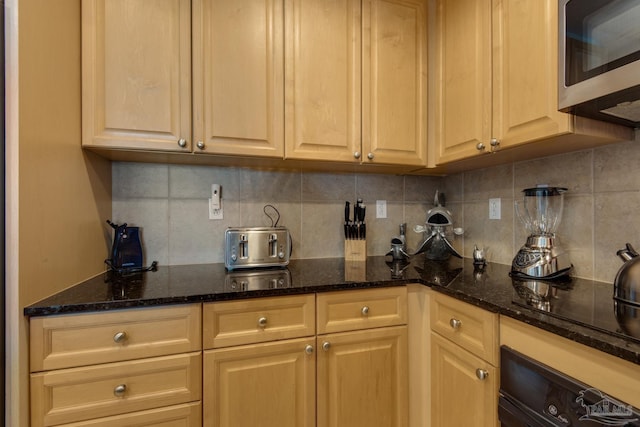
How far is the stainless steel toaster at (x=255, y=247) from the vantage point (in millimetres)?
1497

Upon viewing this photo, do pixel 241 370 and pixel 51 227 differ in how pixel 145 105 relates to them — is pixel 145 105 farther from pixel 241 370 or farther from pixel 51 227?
pixel 241 370

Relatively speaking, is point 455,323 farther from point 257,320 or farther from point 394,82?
point 394,82

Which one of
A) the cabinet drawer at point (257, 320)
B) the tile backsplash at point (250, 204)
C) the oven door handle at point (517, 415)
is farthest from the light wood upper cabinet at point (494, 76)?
the cabinet drawer at point (257, 320)

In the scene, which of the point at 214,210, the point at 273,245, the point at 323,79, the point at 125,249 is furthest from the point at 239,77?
the point at 125,249

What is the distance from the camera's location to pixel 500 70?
49.0 inches

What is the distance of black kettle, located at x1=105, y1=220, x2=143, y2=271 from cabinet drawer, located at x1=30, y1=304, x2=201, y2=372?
509mm

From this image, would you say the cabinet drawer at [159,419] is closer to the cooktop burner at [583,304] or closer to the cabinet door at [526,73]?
the cooktop burner at [583,304]

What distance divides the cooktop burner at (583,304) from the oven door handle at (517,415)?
268 millimetres

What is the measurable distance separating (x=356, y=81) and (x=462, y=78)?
488 millimetres

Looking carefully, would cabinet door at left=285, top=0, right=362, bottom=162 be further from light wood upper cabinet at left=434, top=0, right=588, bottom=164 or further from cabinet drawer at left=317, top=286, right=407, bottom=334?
cabinet drawer at left=317, top=286, right=407, bottom=334

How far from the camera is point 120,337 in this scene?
3.22 ft

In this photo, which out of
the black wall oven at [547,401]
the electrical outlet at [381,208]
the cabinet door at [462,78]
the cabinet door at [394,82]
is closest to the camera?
the black wall oven at [547,401]

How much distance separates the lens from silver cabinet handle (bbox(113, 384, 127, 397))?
983mm

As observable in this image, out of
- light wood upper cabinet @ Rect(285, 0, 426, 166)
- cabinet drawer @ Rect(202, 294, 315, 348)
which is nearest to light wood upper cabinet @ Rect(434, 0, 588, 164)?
light wood upper cabinet @ Rect(285, 0, 426, 166)
